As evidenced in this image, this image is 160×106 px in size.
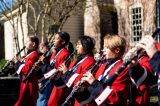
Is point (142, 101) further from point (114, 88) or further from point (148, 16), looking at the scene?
point (148, 16)

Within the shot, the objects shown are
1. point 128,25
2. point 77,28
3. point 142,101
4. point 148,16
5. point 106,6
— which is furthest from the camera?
point 77,28

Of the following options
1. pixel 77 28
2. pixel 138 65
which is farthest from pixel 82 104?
pixel 77 28

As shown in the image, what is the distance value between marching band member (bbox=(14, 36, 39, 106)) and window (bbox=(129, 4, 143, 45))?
11.2 metres

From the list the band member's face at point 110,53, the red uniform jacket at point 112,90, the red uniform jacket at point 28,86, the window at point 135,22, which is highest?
the band member's face at point 110,53

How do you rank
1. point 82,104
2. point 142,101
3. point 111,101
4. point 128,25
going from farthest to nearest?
point 128,25 → point 142,101 → point 82,104 → point 111,101

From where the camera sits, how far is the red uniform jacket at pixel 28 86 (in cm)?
820

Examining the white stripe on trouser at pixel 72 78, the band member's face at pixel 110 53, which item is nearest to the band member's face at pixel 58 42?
the white stripe on trouser at pixel 72 78

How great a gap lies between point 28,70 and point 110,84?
11.5 ft

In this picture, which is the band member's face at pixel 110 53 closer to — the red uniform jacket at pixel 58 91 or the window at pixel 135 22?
the red uniform jacket at pixel 58 91

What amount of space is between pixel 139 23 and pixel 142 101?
13039 millimetres

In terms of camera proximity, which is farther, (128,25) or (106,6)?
(106,6)

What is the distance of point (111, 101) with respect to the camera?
487 cm

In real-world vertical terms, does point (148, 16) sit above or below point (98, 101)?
below

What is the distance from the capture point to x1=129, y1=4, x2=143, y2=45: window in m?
19.2
